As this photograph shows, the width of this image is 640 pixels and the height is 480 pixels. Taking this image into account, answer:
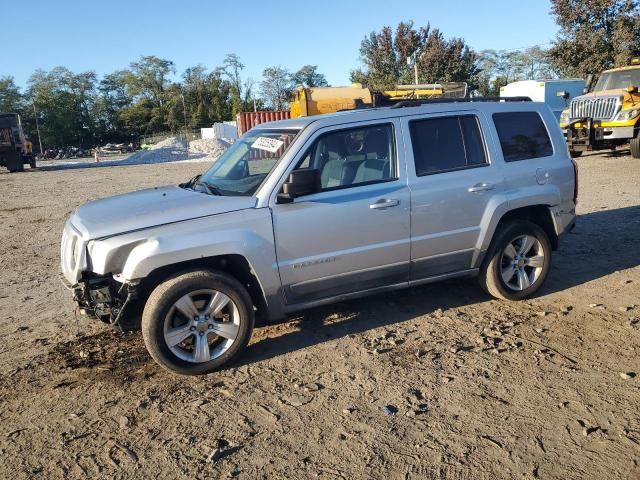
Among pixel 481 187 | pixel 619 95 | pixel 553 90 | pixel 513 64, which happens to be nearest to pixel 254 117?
pixel 553 90

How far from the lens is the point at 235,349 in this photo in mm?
4023

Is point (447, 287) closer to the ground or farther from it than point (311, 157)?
closer to the ground

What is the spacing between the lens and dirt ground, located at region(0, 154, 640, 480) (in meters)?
2.94

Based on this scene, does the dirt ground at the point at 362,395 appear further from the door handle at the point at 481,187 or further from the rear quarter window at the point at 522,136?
the rear quarter window at the point at 522,136

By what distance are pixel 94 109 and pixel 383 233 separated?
9475 centimetres

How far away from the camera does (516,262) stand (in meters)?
5.20

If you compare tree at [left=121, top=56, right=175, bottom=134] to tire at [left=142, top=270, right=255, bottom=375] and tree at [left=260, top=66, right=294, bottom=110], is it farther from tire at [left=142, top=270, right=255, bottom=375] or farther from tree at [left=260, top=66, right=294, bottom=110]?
tire at [left=142, top=270, right=255, bottom=375]

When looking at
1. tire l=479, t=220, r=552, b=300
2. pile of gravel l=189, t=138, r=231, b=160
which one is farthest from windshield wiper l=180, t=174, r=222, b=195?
pile of gravel l=189, t=138, r=231, b=160

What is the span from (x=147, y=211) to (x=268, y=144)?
1236 mm

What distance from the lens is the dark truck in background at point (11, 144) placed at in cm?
3066

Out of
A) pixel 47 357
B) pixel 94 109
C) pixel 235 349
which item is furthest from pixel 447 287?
pixel 94 109

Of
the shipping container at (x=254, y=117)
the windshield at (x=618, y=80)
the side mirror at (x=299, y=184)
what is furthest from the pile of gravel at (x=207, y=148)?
the side mirror at (x=299, y=184)

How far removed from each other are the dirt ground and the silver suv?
1.29 ft

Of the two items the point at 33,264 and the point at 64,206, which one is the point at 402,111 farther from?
the point at 64,206
